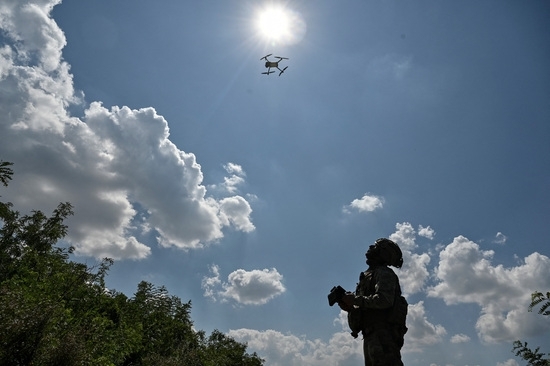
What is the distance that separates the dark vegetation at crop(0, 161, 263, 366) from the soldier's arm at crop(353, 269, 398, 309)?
1077cm

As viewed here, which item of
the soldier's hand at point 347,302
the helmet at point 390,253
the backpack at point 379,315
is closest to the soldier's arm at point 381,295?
the soldier's hand at point 347,302

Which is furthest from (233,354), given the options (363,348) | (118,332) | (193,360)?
(363,348)

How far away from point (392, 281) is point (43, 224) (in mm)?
25500

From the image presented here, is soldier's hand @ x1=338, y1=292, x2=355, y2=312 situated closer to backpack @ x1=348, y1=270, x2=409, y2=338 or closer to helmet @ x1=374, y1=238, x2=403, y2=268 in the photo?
backpack @ x1=348, y1=270, x2=409, y2=338

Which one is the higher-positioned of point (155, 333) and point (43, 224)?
point (43, 224)

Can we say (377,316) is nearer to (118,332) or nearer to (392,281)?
(392,281)

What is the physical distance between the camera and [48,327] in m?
10.7

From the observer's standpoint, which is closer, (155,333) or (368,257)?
(368,257)

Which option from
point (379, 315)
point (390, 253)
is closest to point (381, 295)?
point (379, 315)

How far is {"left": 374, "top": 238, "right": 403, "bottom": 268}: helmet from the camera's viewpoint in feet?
16.1

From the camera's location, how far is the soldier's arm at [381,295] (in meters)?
4.21

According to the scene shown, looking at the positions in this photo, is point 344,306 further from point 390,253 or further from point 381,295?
point 390,253

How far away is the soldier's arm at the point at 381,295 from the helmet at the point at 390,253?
389 mm

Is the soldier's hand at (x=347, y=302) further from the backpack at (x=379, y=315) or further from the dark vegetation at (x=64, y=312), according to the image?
the dark vegetation at (x=64, y=312)
